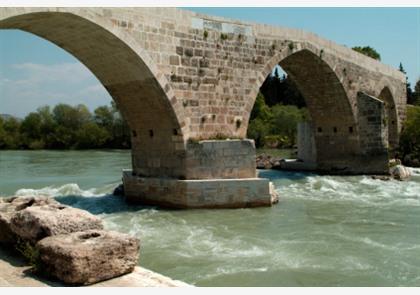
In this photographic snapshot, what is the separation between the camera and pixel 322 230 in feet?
25.8

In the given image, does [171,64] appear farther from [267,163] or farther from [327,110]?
[267,163]

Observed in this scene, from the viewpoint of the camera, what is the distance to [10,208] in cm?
521

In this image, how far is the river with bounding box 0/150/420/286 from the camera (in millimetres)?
5316

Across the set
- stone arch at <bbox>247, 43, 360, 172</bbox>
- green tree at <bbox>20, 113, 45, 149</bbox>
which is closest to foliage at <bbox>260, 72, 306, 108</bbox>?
green tree at <bbox>20, 113, 45, 149</bbox>

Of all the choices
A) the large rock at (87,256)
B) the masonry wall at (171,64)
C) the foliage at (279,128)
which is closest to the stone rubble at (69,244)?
the large rock at (87,256)

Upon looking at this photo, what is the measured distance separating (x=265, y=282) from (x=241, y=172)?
539 centimetres

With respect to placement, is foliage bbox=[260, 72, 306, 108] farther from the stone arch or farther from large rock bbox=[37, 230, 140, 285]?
large rock bbox=[37, 230, 140, 285]

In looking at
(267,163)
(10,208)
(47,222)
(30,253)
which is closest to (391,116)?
(267,163)

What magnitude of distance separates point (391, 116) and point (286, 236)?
17.0m

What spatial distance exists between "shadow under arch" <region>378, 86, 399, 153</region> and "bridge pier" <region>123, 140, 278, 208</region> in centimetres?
1288

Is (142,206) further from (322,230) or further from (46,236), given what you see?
(46,236)

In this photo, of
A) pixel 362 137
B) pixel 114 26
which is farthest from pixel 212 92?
pixel 362 137

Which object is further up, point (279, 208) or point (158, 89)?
point (158, 89)

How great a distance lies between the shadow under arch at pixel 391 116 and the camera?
21289mm
